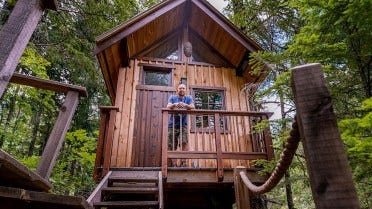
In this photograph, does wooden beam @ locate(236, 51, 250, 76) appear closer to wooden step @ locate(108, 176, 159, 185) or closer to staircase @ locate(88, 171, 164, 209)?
staircase @ locate(88, 171, 164, 209)

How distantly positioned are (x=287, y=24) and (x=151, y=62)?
395 centimetres

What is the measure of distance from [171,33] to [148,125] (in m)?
3.01

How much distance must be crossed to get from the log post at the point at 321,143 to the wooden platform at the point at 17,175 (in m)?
1.39

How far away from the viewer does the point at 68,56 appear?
26.5ft

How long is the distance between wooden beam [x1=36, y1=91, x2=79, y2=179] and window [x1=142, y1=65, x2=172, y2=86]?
4447mm

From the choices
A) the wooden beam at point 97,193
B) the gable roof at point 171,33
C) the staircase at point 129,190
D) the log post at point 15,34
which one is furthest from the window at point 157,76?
the log post at point 15,34

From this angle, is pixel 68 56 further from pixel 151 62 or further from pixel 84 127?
pixel 84 127

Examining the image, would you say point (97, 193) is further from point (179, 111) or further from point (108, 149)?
point (179, 111)

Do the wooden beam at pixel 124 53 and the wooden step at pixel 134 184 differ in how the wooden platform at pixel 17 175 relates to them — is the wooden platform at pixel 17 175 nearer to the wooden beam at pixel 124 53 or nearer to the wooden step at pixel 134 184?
the wooden step at pixel 134 184

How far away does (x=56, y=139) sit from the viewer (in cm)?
246

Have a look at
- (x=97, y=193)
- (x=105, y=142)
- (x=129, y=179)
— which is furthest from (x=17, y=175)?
(x=105, y=142)

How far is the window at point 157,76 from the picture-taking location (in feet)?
23.5

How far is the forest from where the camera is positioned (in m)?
2.83

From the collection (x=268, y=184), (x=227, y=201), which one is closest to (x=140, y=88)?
(x=227, y=201)
